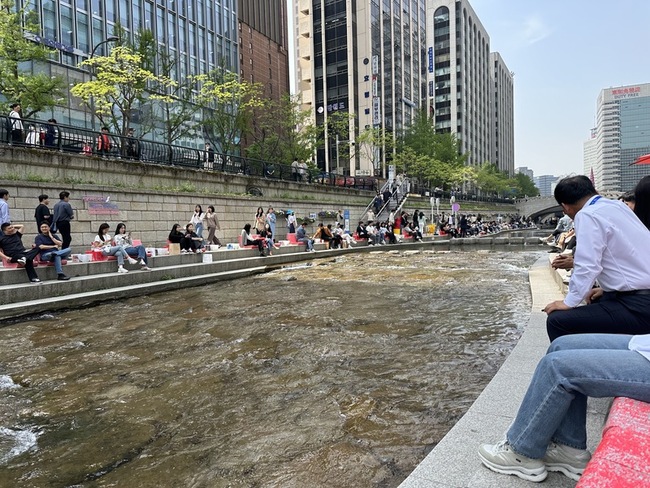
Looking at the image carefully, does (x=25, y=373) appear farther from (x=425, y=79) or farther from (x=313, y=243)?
(x=425, y=79)

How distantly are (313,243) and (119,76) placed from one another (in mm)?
11701

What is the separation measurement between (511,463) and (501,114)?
14957 centimetres

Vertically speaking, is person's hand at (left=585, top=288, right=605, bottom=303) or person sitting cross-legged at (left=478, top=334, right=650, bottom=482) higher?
person's hand at (left=585, top=288, right=605, bottom=303)

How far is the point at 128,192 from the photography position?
1719cm

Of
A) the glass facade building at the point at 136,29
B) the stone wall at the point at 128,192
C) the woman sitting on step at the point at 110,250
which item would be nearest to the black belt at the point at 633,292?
the woman sitting on step at the point at 110,250

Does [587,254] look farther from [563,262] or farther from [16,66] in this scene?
[16,66]

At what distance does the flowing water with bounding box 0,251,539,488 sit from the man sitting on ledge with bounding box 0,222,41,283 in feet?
5.64

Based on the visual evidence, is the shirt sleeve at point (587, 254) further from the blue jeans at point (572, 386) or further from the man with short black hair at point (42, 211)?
the man with short black hair at point (42, 211)

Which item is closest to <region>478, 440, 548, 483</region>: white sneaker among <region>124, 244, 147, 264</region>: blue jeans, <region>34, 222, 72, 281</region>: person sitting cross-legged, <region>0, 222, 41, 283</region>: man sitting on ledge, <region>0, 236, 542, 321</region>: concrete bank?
<region>0, 236, 542, 321</region>: concrete bank

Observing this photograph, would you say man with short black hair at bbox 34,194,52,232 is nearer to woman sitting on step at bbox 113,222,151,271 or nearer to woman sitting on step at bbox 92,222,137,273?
woman sitting on step at bbox 92,222,137,273

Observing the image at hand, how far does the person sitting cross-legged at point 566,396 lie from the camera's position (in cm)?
200

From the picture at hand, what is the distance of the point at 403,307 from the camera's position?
29.2ft

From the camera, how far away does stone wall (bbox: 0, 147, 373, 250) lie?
1413 cm

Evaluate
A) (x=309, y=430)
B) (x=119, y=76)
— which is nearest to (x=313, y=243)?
(x=119, y=76)
